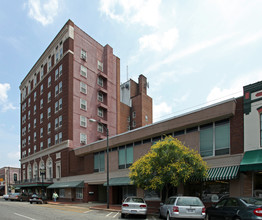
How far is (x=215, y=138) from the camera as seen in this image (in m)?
21.0

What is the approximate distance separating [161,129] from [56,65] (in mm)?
29600

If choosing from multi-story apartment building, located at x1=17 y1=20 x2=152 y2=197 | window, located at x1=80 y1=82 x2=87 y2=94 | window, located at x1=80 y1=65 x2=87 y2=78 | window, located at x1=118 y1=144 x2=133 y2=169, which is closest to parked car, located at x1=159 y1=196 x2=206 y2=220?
window, located at x1=118 y1=144 x2=133 y2=169

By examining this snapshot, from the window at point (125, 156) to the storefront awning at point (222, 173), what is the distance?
11.0 m

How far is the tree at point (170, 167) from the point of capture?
61.0 feet

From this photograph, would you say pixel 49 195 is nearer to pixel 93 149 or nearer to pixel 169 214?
pixel 93 149

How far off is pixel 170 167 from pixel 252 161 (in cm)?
511

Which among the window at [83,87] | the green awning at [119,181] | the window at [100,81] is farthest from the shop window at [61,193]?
the window at [100,81]

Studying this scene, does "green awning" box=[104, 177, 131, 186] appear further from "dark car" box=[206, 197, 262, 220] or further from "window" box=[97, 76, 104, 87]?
"window" box=[97, 76, 104, 87]

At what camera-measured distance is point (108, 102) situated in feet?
164

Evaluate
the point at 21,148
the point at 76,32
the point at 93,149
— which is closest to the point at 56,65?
the point at 76,32

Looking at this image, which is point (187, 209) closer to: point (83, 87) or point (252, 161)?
point (252, 161)

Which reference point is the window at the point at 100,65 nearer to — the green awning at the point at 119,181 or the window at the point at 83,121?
the window at the point at 83,121

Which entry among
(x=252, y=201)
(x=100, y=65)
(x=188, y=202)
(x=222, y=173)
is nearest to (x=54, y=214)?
(x=188, y=202)

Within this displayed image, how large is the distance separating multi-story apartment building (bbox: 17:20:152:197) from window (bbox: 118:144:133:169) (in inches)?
497
